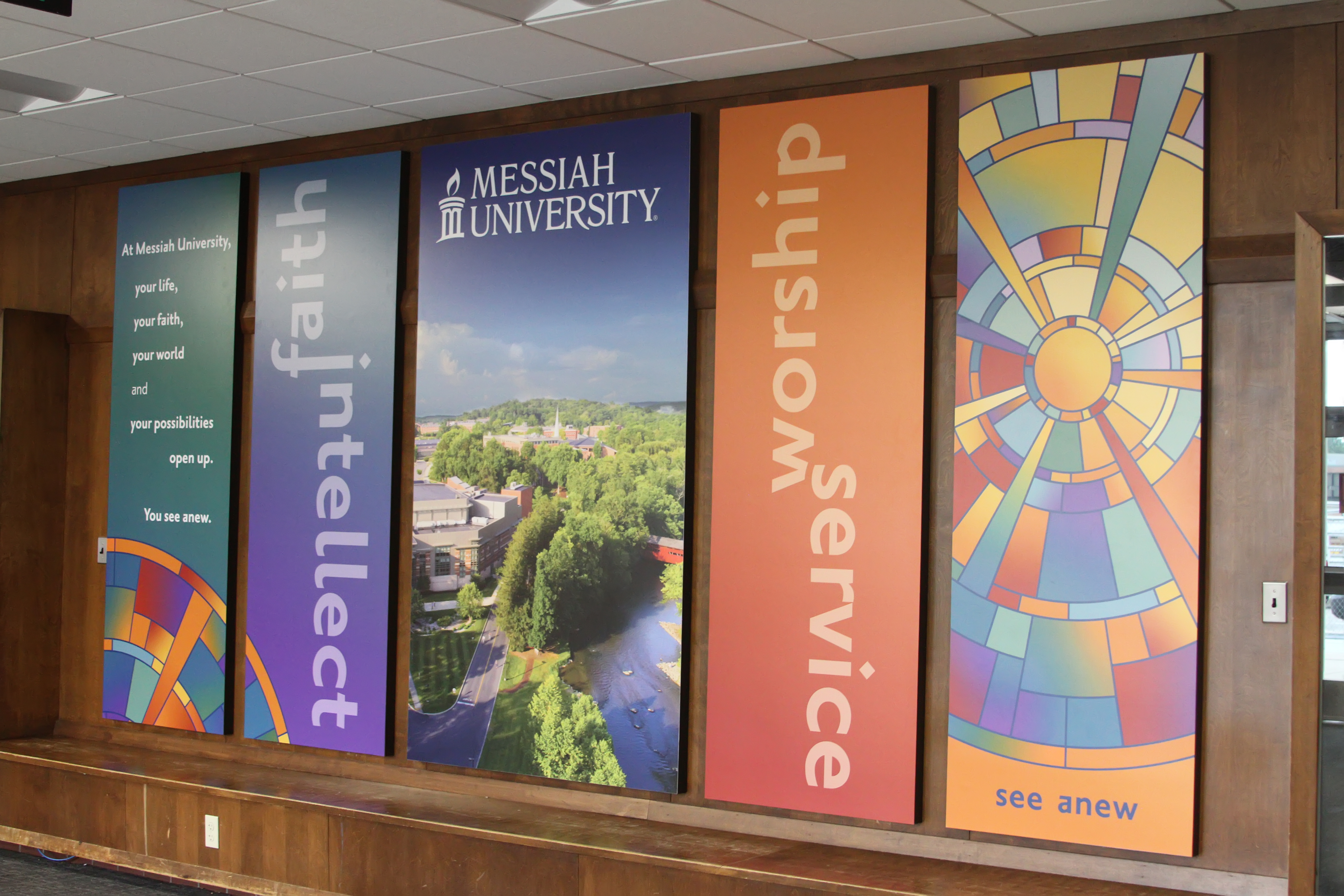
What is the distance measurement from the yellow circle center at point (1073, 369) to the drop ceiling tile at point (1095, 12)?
1.01 metres

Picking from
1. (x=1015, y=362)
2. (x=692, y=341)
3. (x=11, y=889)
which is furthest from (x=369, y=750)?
(x=1015, y=362)

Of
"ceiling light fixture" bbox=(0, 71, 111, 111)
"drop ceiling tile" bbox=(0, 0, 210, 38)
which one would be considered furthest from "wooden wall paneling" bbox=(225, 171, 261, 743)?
"drop ceiling tile" bbox=(0, 0, 210, 38)

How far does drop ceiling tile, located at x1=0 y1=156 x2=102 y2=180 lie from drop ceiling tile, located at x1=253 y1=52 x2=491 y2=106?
6.81 ft

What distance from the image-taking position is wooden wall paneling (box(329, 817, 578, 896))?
4.63 metres

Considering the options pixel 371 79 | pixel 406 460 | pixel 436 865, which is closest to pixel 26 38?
pixel 371 79

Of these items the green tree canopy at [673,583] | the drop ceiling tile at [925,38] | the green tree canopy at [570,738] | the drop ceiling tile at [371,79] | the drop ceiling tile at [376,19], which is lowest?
the green tree canopy at [570,738]

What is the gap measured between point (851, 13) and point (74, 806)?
5.14 meters

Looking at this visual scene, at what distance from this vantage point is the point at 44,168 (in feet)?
21.4

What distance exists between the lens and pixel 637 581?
16.1 ft

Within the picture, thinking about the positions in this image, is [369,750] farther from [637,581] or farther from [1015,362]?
[1015,362]

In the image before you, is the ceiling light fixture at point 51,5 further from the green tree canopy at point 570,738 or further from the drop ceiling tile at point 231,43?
the green tree canopy at point 570,738

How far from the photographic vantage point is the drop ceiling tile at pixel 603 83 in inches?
187

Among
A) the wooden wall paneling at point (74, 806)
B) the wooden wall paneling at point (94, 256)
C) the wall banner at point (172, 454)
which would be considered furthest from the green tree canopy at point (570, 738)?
the wooden wall paneling at point (94, 256)

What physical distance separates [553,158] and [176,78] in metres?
1.56
